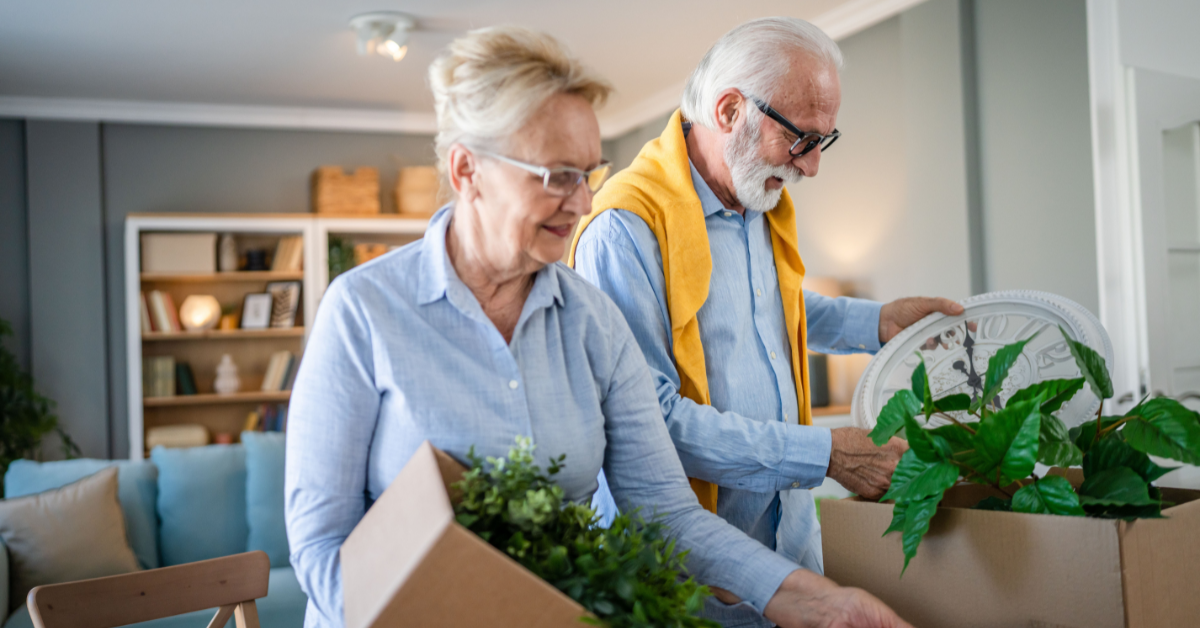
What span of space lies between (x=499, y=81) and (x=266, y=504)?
2.95 m

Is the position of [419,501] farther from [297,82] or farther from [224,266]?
[224,266]

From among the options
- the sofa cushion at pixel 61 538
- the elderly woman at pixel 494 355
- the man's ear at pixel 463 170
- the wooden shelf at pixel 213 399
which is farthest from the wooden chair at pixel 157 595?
the wooden shelf at pixel 213 399

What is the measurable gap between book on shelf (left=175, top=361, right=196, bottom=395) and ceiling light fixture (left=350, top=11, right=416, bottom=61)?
2.56 m

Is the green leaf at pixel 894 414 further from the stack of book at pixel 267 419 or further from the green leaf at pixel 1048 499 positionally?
the stack of book at pixel 267 419

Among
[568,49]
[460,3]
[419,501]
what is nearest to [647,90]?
[460,3]

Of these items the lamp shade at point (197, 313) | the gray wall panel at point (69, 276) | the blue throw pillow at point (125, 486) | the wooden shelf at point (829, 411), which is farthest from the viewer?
the lamp shade at point (197, 313)

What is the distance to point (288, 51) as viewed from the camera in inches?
177

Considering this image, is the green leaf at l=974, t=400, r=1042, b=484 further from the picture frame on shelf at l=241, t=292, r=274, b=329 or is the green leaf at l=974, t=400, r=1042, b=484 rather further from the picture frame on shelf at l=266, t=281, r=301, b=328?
the picture frame on shelf at l=241, t=292, r=274, b=329

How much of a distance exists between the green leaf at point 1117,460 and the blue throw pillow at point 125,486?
3.31 m

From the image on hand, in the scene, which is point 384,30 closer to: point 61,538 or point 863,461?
point 61,538

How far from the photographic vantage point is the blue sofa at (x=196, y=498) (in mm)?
3324

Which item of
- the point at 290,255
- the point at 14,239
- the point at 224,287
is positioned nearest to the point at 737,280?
the point at 290,255

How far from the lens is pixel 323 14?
3.99 m

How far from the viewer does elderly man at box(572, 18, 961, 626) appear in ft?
4.12
